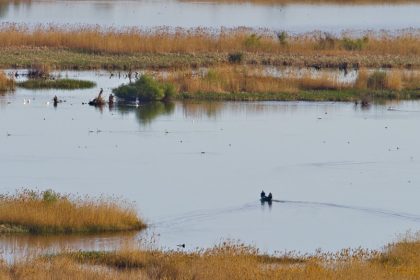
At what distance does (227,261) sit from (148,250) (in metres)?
2.06

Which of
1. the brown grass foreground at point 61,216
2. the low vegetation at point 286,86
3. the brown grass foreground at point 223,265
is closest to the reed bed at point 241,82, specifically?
the low vegetation at point 286,86

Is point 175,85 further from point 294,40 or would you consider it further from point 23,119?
point 294,40

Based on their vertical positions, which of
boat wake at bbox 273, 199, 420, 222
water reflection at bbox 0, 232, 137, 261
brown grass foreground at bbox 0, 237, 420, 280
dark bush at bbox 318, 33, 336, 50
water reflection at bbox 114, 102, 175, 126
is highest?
dark bush at bbox 318, 33, 336, 50

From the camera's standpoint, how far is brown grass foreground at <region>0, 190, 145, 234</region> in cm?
1991

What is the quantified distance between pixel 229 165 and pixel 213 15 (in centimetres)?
5571

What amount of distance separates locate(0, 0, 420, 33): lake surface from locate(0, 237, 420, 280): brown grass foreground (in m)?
47.6

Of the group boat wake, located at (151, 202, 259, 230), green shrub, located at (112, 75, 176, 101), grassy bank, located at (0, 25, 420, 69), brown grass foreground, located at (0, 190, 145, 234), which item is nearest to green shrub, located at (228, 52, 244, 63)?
grassy bank, located at (0, 25, 420, 69)

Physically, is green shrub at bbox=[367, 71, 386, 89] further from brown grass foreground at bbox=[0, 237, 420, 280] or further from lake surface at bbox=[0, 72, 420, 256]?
brown grass foreground at bbox=[0, 237, 420, 280]

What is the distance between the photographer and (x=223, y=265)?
15.8 m

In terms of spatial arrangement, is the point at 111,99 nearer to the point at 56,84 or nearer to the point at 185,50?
the point at 56,84

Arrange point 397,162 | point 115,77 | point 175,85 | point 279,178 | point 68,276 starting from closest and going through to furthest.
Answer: point 68,276 → point 279,178 → point 397,162 → point 175,85 → point 115,77

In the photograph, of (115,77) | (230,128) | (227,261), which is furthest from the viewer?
(115,77)

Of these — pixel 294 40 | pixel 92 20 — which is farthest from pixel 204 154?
pixel 92 20

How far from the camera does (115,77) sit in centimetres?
4309
